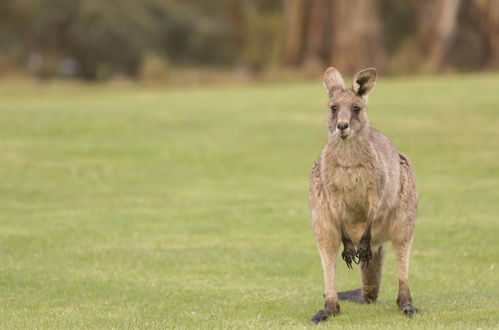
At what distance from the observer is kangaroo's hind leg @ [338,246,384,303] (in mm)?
8430

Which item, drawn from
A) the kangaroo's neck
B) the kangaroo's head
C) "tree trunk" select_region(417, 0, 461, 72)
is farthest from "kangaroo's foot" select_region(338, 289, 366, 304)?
"tree trunk" select_region(417, 0, 461, 72)

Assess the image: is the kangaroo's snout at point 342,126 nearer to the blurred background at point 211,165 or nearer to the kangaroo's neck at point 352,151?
the kangaroo's neck at point 352,151

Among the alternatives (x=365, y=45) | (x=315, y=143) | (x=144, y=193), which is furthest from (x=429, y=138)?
(x=365, y=45)

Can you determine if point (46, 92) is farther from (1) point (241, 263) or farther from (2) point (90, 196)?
(1) point (241, 263)

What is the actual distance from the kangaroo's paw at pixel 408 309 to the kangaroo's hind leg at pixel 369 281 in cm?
41

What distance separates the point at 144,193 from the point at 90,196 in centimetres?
88

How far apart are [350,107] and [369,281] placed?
162 cm

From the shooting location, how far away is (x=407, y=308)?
8.15 metres

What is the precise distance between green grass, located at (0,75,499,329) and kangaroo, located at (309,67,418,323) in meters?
0.49

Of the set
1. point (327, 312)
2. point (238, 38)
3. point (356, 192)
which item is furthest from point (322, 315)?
point (238, 38)

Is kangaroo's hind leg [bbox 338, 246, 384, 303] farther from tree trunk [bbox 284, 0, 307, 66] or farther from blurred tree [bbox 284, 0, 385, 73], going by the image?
tree trunk [bbox 284, 0, 307, 66]

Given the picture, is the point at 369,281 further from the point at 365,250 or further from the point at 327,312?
the point at 365,250

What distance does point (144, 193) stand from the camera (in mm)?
16750

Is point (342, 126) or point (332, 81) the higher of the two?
point (332, 81)
